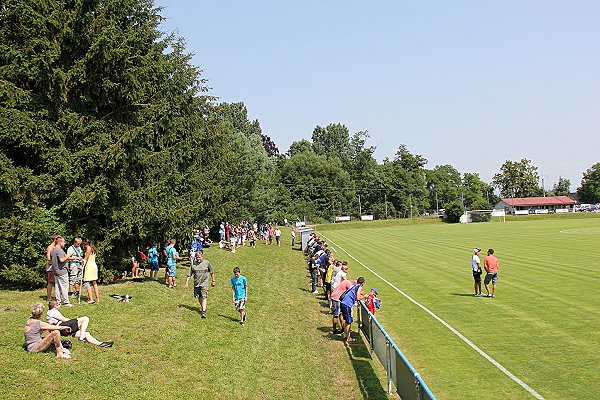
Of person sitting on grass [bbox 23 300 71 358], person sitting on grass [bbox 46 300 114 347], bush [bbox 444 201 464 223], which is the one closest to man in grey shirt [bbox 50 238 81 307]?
person sitting on grass [bbox 46 300 114 347]

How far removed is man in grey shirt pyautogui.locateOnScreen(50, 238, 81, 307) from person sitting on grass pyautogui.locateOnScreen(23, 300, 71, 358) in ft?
11.3

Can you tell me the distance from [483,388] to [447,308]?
8.76 meters

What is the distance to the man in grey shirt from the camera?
15000mm

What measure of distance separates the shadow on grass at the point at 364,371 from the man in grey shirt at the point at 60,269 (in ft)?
26.0

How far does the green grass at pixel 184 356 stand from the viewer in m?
11.1

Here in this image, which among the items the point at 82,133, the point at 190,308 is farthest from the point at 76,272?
the point at 82,133

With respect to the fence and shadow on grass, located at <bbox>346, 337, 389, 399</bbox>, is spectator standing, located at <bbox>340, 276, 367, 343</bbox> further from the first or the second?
shadow on grass, located at <bbox>346, 337, 389, 399</bbox>

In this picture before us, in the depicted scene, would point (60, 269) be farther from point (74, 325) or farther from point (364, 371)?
point (364, 371)

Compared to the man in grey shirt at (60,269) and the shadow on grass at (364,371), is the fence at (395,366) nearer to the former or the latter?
the shadow on grass at (364,371)

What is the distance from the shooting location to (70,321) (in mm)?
12773

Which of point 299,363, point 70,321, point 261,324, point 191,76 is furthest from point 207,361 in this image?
point 191,76

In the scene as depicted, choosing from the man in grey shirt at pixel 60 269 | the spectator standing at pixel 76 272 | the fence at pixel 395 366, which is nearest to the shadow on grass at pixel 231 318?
the fence at pixel 395 366

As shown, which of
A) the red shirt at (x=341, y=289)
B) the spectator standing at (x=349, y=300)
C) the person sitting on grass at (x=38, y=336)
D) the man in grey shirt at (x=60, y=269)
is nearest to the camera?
the person sitting on grass at (x=38, y=336)

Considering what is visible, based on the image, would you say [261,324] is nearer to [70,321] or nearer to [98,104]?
[70,321]
